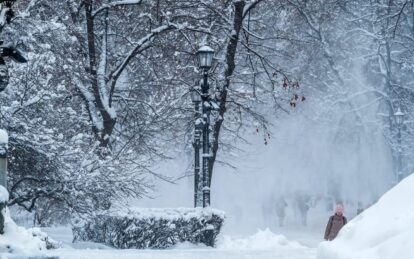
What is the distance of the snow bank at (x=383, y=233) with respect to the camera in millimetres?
6109

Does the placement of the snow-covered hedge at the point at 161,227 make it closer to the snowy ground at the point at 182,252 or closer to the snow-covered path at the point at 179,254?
the snowy ground at the point at 182,252

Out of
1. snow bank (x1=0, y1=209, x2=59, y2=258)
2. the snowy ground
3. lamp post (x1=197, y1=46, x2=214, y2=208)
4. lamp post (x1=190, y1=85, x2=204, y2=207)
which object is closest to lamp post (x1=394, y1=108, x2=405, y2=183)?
the snowy ground

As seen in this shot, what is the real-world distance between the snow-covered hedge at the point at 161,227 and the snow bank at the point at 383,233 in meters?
8.52

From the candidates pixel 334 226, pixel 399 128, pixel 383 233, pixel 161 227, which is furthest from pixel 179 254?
pixel 399 128

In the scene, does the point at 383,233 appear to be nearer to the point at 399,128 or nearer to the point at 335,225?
the point at 335,225

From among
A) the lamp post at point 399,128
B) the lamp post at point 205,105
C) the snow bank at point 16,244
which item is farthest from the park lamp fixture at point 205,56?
the lamp post at point 399,128

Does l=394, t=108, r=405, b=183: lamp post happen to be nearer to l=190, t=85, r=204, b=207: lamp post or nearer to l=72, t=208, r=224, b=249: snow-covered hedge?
l=190, t=85, r=204, b=207: lamp post

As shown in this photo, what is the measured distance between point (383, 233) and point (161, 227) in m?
9.84

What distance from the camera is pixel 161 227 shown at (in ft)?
52.3

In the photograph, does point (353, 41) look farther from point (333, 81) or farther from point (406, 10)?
point (406, 10)

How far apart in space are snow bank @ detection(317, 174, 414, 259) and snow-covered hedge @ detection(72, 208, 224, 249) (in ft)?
28.0

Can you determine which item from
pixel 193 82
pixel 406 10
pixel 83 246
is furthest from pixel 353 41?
pixel 83 246

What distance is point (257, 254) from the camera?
14.7 meters

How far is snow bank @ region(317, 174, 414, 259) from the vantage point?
611cm
